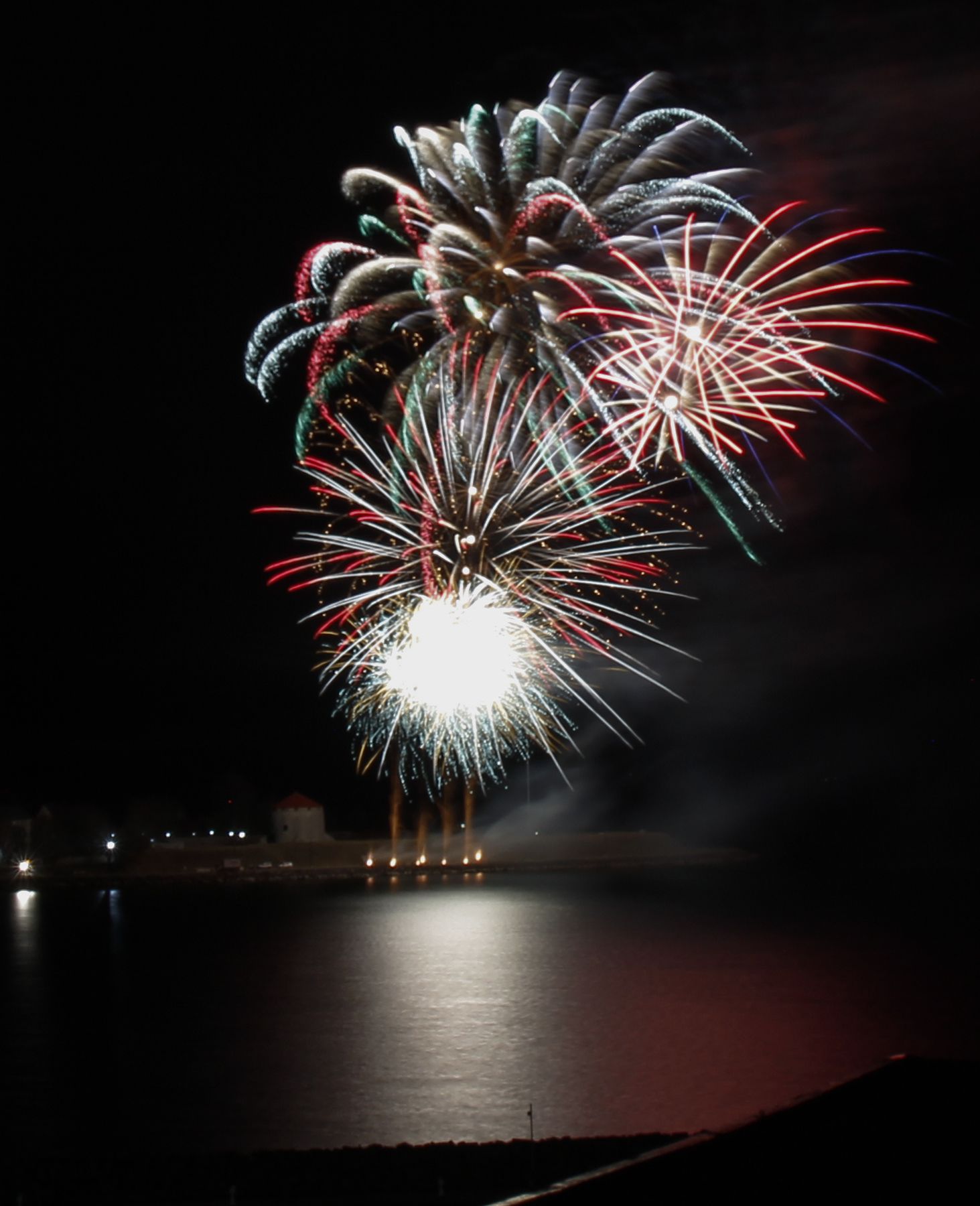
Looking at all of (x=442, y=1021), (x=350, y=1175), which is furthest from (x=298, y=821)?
(x=350, y=1175)

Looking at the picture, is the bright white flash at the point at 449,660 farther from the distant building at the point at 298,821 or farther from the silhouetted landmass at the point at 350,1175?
the distant building at the point at 298,821

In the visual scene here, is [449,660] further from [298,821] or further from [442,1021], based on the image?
[298,821]

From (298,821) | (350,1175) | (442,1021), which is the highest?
(350,1175)

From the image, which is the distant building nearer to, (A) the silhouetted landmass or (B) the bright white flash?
(B) the bright white flash

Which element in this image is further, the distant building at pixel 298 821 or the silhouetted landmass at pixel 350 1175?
the distant building at pixel 298 821

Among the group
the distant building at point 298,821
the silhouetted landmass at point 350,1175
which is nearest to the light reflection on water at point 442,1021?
the silhouetted landmass at point 350,1175

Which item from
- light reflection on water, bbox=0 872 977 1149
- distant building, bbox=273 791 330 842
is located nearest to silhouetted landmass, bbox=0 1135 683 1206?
light reflection on water, bbox=0 872 977 1149

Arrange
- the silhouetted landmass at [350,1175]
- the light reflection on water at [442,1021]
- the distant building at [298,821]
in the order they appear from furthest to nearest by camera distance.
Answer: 1. the distant building at [298,821]
2. the light reflection on water at [442,1021]
3. the silhouetted landmass at [350,1175]
